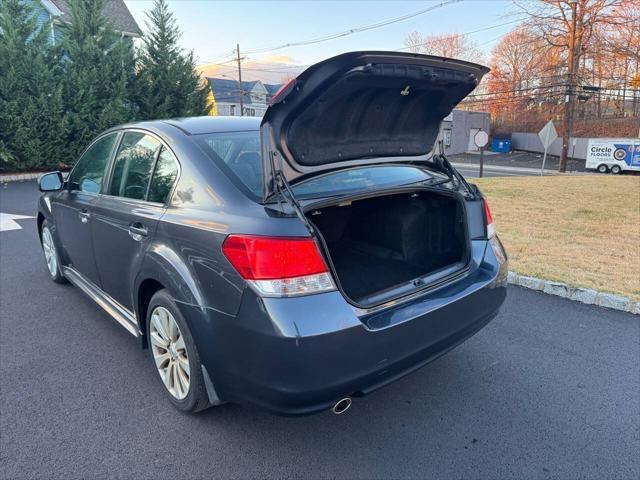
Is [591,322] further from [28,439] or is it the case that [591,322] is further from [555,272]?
[28,439]

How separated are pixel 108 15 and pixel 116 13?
824 millimetres

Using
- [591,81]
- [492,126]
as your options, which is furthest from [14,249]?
[492,126]

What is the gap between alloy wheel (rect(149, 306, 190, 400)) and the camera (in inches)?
95.3

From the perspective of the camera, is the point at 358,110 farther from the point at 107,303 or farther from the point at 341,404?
the point at 107,303

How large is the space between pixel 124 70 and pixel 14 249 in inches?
445

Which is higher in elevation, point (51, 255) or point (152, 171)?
point (152, 171)

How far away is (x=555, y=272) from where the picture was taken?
4578 millimetres

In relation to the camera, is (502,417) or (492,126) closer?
(502,417)

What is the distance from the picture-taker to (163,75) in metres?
16.4

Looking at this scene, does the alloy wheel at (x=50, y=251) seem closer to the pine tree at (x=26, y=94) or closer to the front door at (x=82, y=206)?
the front door at (x=82, y=206)

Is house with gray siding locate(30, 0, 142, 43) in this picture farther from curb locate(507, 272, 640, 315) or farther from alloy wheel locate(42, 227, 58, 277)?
curb locate(507, 272, 640, 315)

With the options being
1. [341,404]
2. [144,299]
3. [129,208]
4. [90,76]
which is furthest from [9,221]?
[90,76]

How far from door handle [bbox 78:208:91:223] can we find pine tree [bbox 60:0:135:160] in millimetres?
12326

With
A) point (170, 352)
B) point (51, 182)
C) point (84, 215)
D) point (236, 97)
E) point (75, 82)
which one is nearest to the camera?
point (170, 352)
